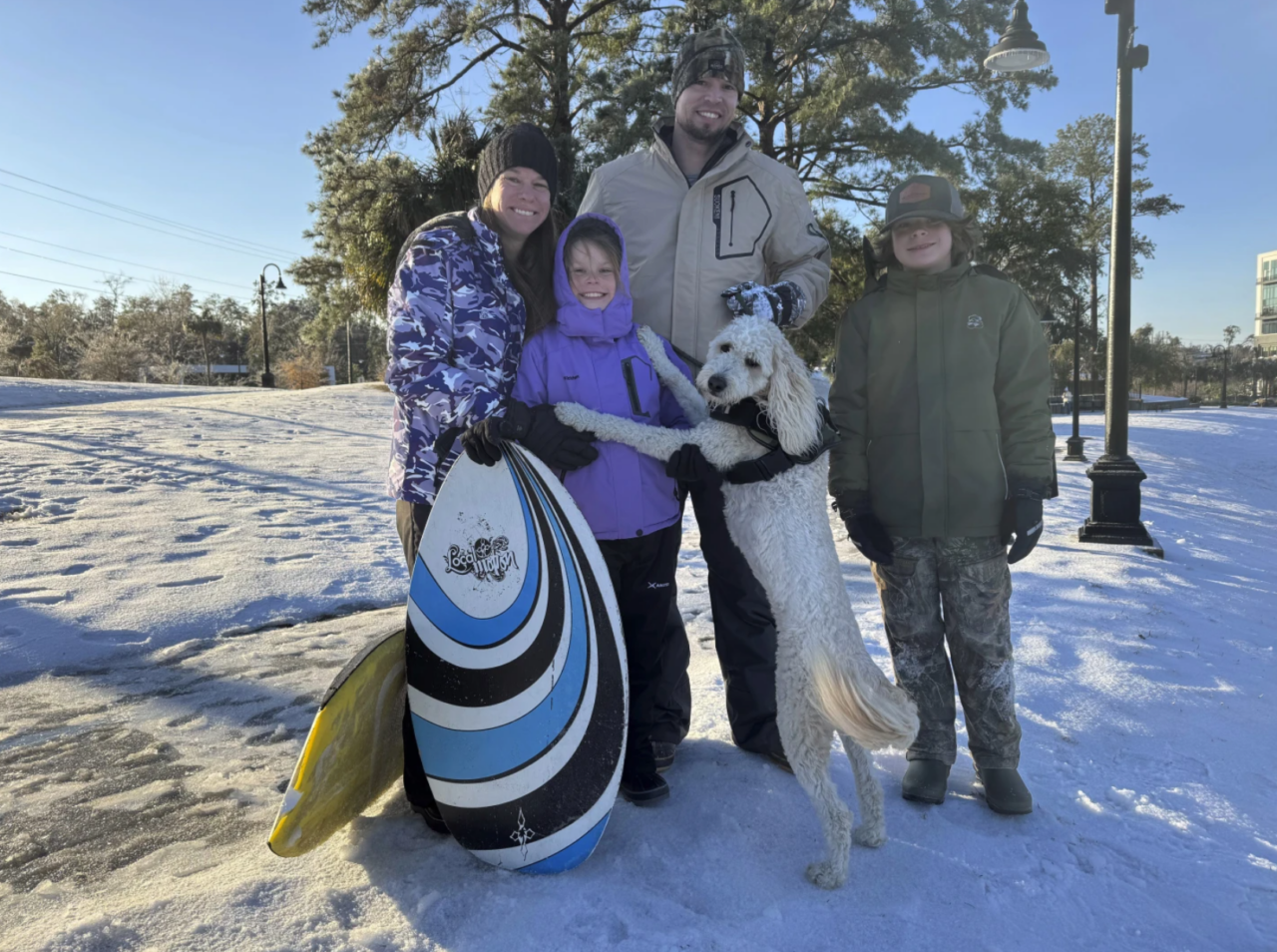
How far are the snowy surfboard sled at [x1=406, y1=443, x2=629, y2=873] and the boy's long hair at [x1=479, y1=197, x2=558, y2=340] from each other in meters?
0.56

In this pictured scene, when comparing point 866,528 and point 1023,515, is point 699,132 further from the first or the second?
point 1023,515

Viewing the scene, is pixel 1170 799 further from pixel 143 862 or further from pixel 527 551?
pixel 143 862

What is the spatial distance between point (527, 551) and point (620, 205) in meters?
1.52

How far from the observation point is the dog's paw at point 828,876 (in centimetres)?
216

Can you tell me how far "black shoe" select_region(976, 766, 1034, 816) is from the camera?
2.52 metres

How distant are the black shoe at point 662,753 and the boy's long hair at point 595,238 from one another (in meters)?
1.74

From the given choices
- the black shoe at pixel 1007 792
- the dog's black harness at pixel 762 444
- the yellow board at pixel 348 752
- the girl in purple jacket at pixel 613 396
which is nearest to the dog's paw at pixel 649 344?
the girl in purple jacket at pixel 613 396

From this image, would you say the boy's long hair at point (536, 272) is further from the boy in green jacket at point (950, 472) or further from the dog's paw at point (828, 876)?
the dog's paw at point (828, 876)

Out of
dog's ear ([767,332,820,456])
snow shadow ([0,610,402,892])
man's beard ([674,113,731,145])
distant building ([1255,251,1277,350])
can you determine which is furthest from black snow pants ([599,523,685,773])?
distant building ([1255,251,1277,350])

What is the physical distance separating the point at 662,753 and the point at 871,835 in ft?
2.56

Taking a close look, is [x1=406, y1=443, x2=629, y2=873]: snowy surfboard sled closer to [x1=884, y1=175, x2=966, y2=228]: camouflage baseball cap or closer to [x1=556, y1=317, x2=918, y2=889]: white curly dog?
[x1=556, y1=317, x2=918, y2=889]: white curly dog

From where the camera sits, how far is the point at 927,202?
2596mm

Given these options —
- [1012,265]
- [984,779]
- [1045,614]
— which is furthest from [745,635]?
[1012,265]

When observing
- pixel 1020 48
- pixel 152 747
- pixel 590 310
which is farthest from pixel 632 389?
pixel 1020 48
